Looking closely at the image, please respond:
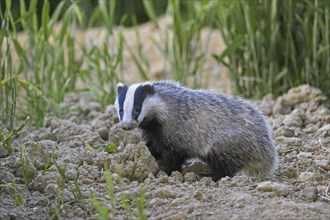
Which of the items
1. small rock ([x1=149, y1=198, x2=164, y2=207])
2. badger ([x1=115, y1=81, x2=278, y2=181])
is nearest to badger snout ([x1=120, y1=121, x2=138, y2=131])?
badger ([x1=115, y1=81, x2=278, y2=181])

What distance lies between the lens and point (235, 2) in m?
5.45

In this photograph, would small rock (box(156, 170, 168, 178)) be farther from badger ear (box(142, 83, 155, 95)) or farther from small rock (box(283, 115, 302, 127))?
small rock (box(283, 115, 302, 127))

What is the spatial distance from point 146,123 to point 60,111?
105 cm

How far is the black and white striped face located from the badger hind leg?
15.8 inches

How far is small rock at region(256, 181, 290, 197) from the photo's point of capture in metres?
3.35

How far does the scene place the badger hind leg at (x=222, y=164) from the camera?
386 cm

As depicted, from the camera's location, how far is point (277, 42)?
5.55 metres

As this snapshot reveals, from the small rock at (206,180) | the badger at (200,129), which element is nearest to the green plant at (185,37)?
the badger at (200,129)

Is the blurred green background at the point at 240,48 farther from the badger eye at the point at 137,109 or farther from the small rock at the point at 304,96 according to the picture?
the badger eye at the point at 137,109

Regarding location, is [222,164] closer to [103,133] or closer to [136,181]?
[136,181]

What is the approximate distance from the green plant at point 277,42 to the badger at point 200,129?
4.52ft

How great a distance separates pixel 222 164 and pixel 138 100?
0.52m

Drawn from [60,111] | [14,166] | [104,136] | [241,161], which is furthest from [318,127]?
[14,166]

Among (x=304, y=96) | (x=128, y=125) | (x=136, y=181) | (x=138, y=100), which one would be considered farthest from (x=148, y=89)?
(x=304, y=96)
